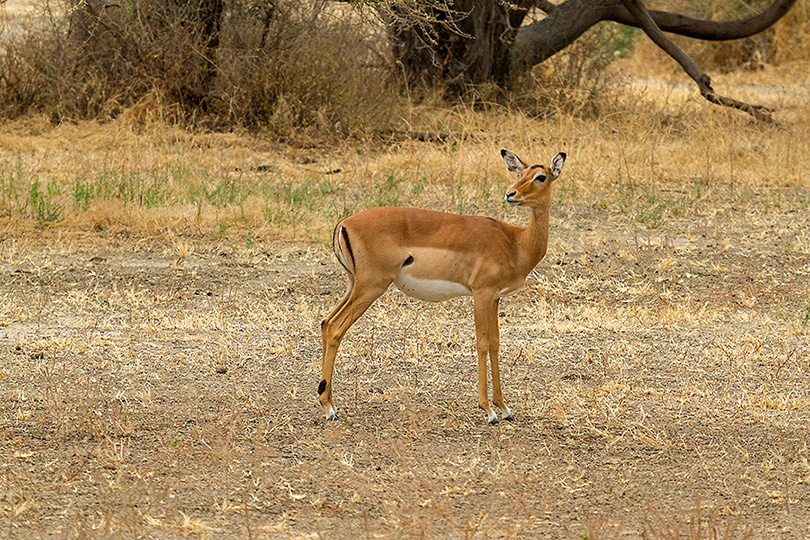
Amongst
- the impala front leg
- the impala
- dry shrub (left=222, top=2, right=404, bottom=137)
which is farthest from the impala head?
dry shrub (left=222, top=2, right=404, bottom=137)

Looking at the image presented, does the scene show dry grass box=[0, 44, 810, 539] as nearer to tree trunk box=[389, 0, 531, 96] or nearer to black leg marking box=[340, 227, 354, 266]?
black leg marking box=[340, 227, 354, 266]

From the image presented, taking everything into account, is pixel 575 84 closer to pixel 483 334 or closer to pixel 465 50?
pixel 465 50

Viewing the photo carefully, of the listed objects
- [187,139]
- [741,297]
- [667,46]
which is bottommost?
[741,297]

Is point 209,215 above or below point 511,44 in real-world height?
below

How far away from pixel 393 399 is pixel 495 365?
0.65 meters

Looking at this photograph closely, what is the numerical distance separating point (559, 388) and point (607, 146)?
19.0ft

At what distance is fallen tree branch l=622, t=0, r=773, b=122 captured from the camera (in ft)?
39.7

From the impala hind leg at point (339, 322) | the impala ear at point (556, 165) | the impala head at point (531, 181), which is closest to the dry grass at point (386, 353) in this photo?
the impala hind leg at point (339, 322)

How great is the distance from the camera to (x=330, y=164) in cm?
1036

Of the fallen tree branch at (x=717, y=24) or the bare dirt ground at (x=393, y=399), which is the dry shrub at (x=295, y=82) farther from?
the fallen tree branch at (x=717, y=24)

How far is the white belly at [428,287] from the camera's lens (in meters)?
4.47

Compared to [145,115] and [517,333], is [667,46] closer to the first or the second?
[145,115]

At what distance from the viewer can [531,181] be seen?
451cm

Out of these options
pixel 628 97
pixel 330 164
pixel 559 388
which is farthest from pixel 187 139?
pixel 559 388
